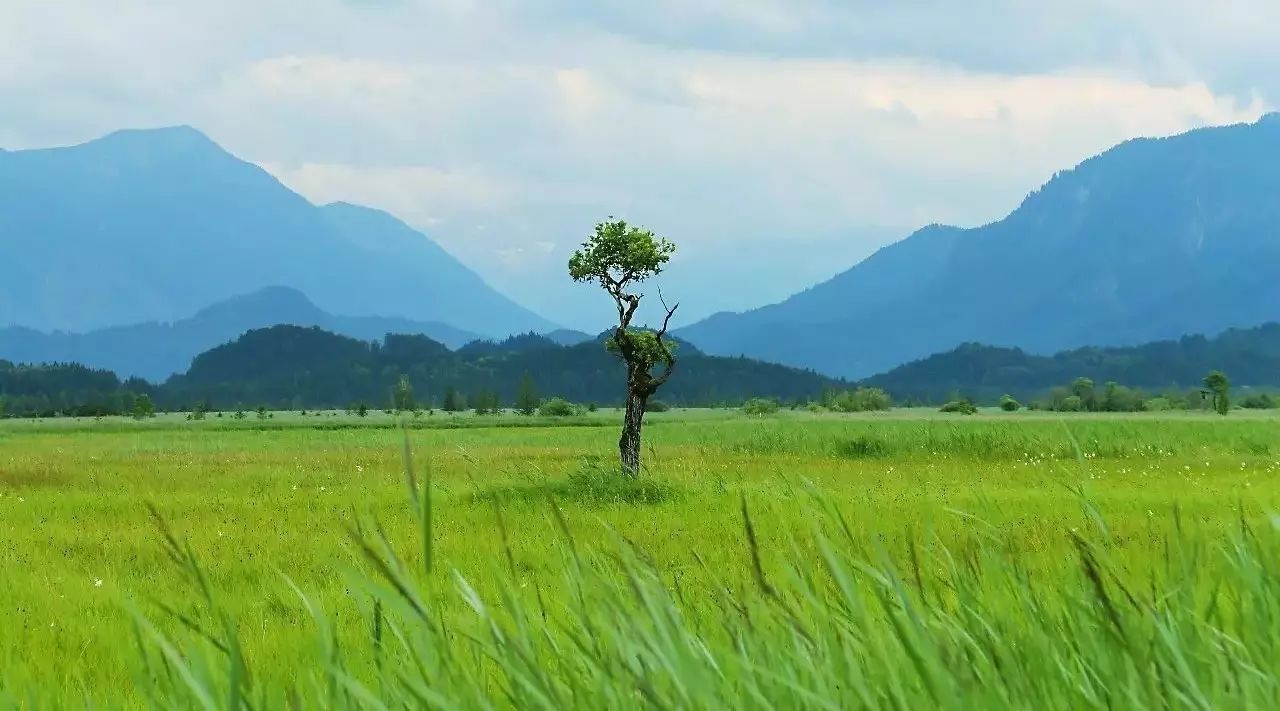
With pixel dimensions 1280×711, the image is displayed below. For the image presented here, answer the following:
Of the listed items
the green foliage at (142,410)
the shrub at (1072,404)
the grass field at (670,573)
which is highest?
the green foliage at (142,410)

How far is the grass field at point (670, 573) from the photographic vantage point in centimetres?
202

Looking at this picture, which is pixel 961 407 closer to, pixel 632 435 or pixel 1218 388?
pixel 1218 388

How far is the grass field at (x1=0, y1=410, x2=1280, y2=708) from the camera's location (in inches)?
79.4

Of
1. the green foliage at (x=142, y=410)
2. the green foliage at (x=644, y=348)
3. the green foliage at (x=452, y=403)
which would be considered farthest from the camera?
the green foliage at (x=452, y=403)

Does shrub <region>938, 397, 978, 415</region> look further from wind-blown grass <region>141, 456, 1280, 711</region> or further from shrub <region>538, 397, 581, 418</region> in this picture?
wind-blown grass <region>141, 456, 1280, 711</region>

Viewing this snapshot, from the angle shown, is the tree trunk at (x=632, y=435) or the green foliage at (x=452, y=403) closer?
the tree trunk at (x=632, y=435)

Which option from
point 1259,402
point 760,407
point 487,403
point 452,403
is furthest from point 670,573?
point 487,403

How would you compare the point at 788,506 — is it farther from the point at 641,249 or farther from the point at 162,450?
the point at 162,450

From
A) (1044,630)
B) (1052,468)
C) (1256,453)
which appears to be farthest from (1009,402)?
(1044,630)

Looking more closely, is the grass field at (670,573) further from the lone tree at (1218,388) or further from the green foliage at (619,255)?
the lone tree at (1218,388)

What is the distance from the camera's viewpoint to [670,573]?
10086 millimetres

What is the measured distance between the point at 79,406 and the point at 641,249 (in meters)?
110

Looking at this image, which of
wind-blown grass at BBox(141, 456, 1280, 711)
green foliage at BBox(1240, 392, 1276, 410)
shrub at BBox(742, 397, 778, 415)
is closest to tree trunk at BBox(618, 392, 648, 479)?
wind-blown grass at BBox(141, 456, 1280, 711)

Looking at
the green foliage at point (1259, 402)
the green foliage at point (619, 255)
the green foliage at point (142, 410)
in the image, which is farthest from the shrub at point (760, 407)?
the green foliage at point (619, 255)
